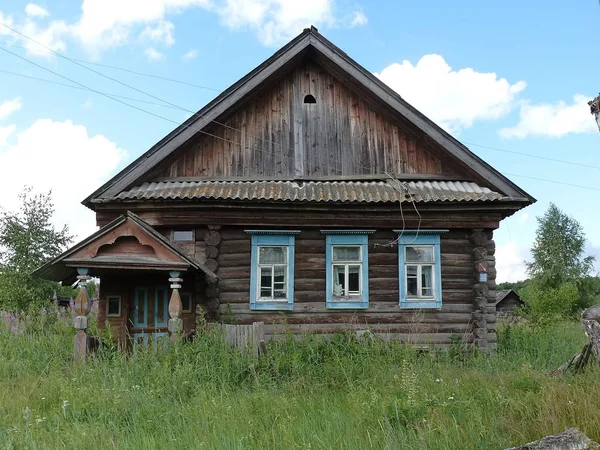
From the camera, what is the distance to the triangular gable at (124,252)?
9180mm

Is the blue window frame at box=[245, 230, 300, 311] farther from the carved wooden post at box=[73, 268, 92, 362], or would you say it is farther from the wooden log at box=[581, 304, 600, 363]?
the wooden log at box=[581, 304, 600, 363]

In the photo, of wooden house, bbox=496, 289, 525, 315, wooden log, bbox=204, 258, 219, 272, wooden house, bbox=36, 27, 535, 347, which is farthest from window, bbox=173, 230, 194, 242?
wooden house, bbox=496, 289, 525, 315

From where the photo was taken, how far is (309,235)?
11016mm

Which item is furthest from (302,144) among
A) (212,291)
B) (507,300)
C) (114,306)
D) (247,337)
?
(507,300)

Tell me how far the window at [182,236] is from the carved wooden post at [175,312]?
148 cm

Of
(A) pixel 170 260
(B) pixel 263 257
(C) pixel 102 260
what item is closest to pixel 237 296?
(B) pixel 263 257

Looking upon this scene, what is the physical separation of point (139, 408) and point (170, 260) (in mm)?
3624

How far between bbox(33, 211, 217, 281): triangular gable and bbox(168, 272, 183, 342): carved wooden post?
251 mm

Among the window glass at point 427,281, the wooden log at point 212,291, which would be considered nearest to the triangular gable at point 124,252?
the wooden log at point 212,291

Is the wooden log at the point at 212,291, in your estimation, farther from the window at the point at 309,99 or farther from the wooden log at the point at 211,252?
the window at the point at 309,99

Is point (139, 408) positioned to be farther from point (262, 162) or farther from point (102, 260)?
point (262, 162)

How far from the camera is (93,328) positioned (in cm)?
1078

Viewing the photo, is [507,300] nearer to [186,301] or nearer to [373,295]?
[373,295]

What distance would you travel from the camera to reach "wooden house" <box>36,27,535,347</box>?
10.7m
